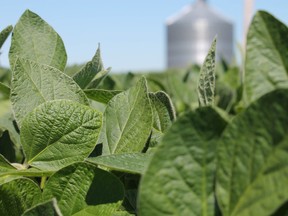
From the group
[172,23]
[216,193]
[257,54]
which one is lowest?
[172,23]

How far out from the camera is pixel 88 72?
0.99 meters

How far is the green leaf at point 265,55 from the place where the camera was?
0.57 m

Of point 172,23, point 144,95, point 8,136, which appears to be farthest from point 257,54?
point 172,23

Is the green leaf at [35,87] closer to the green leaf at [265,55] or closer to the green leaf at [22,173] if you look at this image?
the green leaf at [22,173]

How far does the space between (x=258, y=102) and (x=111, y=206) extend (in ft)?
0.86

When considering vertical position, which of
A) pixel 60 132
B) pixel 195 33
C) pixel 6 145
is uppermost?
pixel 60 132

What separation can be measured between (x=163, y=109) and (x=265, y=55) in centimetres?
31

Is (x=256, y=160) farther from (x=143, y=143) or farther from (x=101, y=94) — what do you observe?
(x=101, y=94)

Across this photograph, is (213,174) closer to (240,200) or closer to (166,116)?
(240,200)

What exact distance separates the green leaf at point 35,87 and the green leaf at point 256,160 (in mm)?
369

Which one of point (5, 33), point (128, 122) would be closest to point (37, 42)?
point (5, 33)

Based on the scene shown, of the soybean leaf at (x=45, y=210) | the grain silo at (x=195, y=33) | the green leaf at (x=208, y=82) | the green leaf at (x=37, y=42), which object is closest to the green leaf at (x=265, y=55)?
the green leaf at (x=208, y=82)

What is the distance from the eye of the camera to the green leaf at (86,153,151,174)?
611 mm

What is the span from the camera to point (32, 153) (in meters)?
0.77
